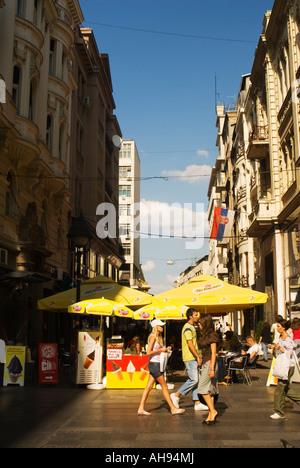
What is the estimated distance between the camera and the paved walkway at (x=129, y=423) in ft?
23.7

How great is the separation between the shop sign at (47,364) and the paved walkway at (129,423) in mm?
1159

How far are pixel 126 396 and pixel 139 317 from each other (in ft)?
8.33

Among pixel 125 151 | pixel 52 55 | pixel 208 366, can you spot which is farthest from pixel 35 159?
pixel 125 151

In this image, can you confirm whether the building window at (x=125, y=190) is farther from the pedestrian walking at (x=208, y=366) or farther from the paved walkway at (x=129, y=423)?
the pedestrian walking at (x=208, y=366)

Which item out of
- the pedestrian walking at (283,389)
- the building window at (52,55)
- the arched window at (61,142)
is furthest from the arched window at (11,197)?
the pedestrian walking at (283,389)

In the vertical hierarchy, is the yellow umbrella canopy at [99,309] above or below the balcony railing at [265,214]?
below

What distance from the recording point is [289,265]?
25688 millimetres

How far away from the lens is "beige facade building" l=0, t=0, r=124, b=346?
19.9 metres

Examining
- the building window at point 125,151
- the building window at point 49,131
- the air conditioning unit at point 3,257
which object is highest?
the building window at point 125,151

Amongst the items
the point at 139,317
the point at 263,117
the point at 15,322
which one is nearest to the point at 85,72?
the point at 263,117

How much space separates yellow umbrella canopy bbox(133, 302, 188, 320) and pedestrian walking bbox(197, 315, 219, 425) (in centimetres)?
477

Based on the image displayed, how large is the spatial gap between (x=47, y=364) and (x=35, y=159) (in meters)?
10.7

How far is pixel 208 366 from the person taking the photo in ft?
29.4

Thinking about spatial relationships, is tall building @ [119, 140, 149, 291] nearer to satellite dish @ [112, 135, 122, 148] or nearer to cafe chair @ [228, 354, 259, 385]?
satellite dish @ [112, 135, 122, 148]
